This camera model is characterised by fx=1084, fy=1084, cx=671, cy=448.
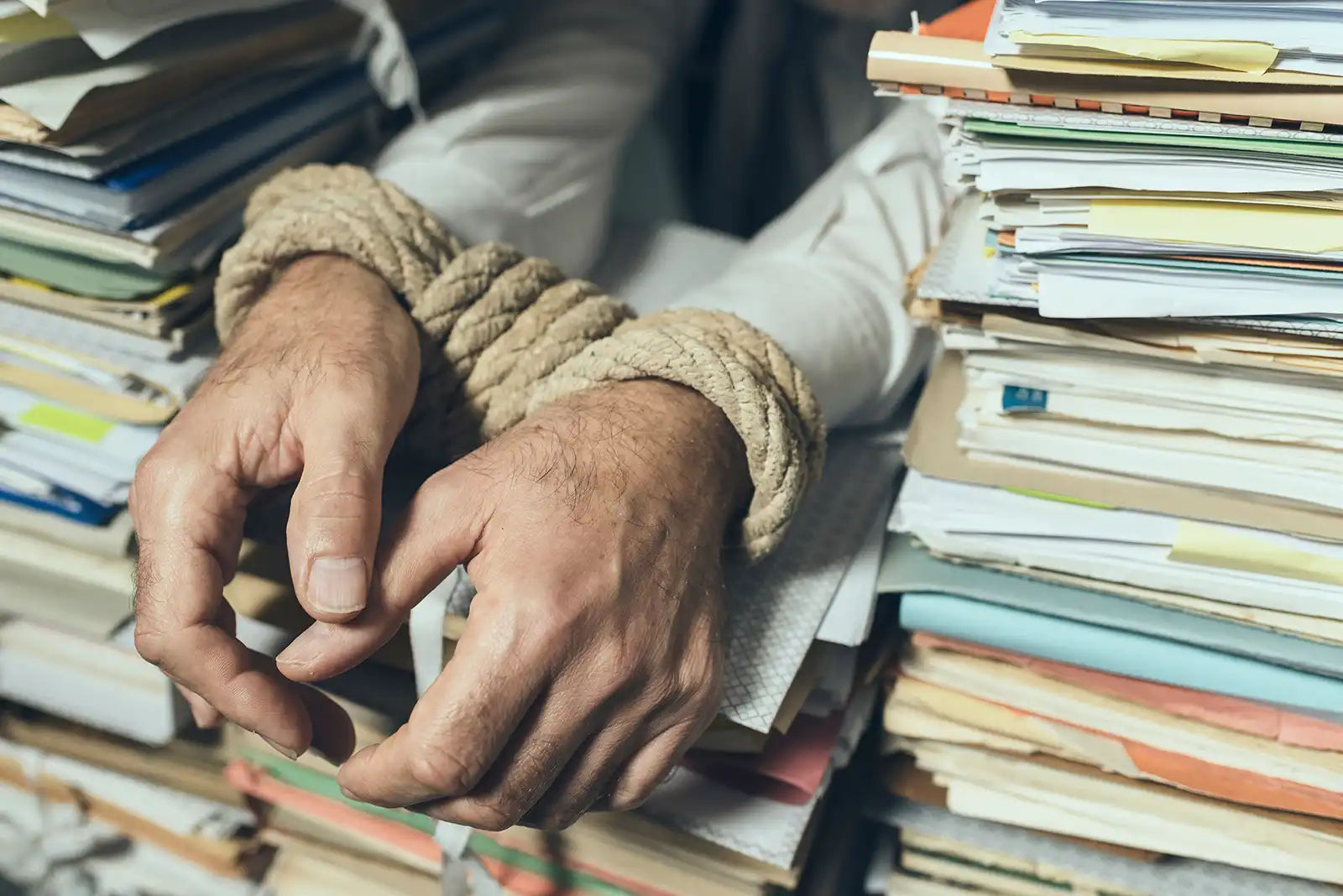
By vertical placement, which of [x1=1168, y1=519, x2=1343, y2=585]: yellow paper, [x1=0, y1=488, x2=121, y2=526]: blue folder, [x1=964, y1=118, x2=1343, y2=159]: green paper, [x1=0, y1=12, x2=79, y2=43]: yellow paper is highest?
Result: [x1=0, y1=12, x2=79, y2=43]: yellow paper

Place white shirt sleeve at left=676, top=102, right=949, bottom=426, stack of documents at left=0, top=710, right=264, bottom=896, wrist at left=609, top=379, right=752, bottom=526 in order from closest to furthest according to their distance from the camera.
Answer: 1. wrist at left=609, top=379, right=752, bottom=526
2. white shirt sleeve at left=676, top=102, right=949, bottom=426
3. stack of documents at left=0, top=710, right=264, bottom=896

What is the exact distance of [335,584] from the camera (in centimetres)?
44

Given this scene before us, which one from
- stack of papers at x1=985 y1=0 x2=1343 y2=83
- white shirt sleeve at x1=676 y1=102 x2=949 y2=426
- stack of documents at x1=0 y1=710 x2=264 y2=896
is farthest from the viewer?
stack of documents at x1=0 y1=710 x2=264 y2=896

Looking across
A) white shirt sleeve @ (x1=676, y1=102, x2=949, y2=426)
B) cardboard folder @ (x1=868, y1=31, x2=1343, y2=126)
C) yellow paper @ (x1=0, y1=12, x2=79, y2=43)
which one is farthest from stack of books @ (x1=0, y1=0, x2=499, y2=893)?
cardboard folder @ (x1=868, y1=31, x2=1343, y2=126)

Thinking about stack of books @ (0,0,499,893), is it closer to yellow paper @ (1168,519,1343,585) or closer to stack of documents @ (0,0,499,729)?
stack of documents @ (0,0,499,729)

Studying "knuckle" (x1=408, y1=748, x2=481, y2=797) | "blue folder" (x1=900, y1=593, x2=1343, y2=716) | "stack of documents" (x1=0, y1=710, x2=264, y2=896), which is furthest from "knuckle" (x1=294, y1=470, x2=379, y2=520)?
"stack of documents" (x1=0, y1=710, x2=264, y2=896)

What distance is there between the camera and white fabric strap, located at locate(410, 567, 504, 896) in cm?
56

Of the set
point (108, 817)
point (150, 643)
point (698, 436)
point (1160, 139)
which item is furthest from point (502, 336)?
point (108, 817)

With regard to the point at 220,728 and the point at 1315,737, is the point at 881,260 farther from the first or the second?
the point at 220,728

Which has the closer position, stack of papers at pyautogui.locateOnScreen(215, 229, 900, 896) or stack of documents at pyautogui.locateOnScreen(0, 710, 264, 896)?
stack of papers at pyautogui.locateOnScreen(215, 229, 900, 896)

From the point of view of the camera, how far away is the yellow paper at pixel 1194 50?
430mm

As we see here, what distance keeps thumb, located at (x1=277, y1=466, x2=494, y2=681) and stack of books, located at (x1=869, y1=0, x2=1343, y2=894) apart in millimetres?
258

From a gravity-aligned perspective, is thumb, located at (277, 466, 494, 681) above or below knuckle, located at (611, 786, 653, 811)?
above

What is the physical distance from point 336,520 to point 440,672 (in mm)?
134
